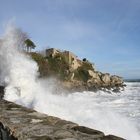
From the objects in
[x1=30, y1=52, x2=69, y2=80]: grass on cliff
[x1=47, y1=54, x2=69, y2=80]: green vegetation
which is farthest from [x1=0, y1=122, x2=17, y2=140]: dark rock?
[x1=47, y1=54, x2=69, y2=80]: green vegetation

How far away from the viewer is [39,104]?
14320 millimetres

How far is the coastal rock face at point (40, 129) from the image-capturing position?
473cm

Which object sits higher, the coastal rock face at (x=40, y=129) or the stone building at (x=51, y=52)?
the stone building at (x=51, y=52)

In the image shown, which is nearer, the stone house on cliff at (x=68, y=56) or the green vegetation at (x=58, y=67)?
the green vegetation at (x=58, y=67)

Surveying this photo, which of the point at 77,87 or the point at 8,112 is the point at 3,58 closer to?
the point at 8,112

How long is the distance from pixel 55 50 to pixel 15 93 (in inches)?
2024

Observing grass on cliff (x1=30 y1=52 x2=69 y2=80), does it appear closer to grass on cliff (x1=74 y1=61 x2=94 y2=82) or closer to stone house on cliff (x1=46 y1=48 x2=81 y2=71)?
stone house on cliff (x1=46 y1=48 x2=81 y2=71)

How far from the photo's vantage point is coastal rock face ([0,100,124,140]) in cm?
473

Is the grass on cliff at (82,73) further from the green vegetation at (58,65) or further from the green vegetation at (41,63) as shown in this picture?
the green vegetation at (41,63)

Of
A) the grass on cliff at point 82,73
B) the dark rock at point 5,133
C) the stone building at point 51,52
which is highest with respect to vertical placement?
the stone building at point 51,52

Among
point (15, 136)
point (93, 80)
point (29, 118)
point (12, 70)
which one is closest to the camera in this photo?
point (15, 136)

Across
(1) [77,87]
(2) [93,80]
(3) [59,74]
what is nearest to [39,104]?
(1) [77,87]

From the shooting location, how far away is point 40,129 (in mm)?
5266

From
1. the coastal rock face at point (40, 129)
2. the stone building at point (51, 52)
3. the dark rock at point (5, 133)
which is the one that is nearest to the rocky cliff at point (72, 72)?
the stone building at point (51, 52)
